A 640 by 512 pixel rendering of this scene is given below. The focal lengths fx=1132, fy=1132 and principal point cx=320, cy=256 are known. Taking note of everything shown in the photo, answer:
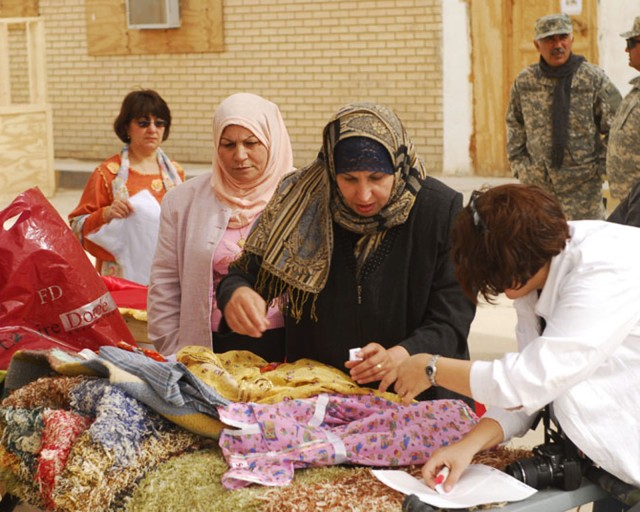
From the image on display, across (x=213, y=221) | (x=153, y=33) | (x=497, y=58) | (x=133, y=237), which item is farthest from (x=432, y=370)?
(x=153, y=33)

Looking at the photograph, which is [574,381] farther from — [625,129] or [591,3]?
[591,3]

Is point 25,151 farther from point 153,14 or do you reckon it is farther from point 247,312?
point 247,312

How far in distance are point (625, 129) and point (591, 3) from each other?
18.2ft

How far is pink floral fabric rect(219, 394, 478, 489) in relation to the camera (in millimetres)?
2746

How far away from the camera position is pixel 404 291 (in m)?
3.14

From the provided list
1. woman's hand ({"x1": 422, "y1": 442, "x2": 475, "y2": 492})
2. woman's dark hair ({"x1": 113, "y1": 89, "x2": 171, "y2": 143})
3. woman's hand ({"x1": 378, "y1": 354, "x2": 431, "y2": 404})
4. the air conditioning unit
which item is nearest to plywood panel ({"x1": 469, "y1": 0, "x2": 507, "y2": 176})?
the air conditioning unit

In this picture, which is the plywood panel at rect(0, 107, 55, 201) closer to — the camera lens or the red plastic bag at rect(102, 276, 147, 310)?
the red plastic bag at rect(102, 276, 147, 310)

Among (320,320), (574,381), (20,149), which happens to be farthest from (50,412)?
(20,149)

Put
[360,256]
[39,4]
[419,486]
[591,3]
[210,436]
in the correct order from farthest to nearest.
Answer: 1. [39,4]
2. [591,3]
3. [360,256]
4. [210,436]
5. [419,486]

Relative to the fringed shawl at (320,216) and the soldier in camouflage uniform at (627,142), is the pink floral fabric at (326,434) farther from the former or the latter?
the soldier in camouflage uniform at (627,142)

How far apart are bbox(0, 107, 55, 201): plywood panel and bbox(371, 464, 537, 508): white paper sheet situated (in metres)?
11.0

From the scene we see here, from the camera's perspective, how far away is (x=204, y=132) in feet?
47.4

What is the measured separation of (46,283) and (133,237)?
1707mm

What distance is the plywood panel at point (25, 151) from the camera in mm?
13055
